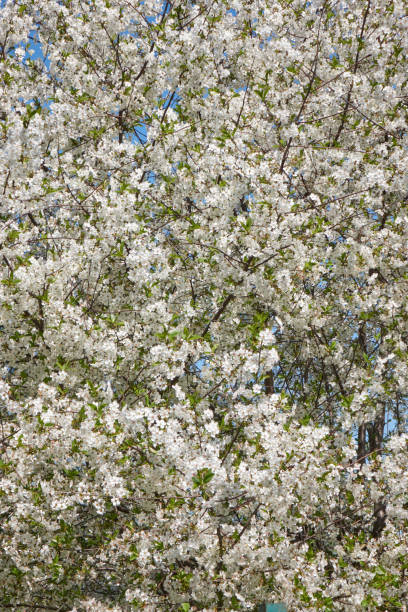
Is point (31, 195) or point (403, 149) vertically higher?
point (403, 149)

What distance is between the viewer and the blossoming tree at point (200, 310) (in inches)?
192

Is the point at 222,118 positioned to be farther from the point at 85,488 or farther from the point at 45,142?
the point at 85,488

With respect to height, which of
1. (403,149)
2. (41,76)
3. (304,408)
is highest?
(41,76)

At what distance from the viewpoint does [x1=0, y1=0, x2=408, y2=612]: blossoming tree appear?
4.88 metres

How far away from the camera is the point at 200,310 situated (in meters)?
6.54

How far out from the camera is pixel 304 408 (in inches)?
287

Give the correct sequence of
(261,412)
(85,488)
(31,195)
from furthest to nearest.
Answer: (31,195), (261,412), (85,488)

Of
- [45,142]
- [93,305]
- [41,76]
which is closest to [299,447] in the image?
[93,305]

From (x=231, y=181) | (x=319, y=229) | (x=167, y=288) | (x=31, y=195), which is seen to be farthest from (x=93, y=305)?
(x=319, y=229)

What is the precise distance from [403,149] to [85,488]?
5314 millimetres

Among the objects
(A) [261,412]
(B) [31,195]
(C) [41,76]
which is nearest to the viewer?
(A) [261,412]

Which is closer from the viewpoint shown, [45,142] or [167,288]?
[167,288]

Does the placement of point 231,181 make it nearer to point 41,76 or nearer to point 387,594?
point 41,76

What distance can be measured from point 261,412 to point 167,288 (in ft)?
7.21
